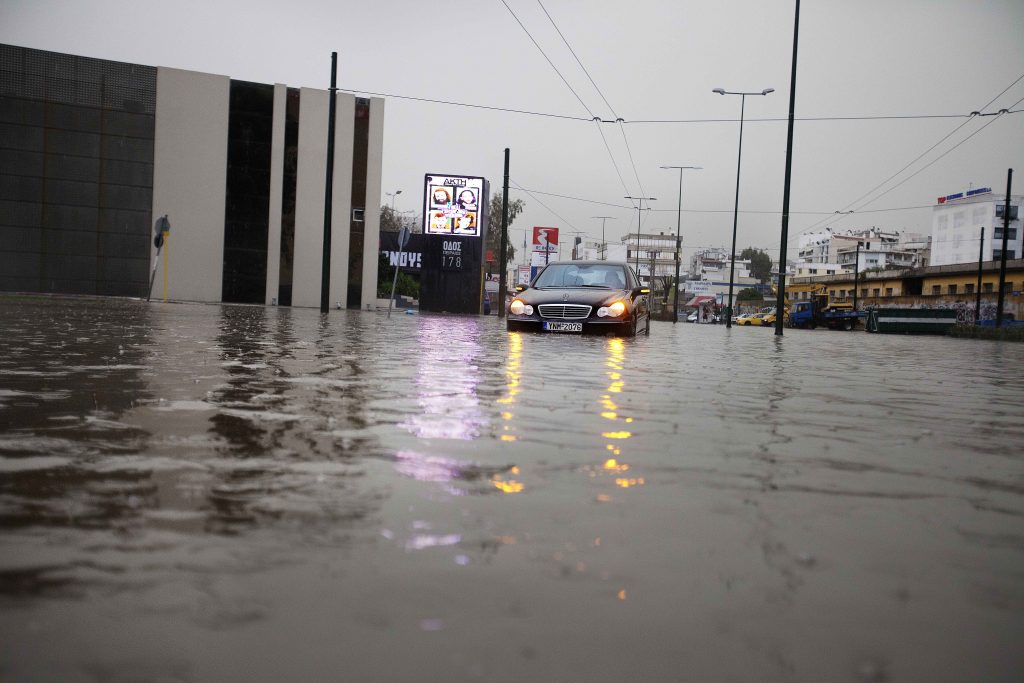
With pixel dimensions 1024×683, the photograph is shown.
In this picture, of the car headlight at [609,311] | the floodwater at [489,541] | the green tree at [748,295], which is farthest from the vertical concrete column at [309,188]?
the green tree at [748,295]

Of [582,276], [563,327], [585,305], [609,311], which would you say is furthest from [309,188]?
[609,311]

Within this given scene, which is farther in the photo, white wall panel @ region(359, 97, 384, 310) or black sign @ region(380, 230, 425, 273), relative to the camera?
black sign @ region(380, 230, 425, 273)

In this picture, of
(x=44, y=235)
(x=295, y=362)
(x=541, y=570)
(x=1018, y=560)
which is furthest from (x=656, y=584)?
(x=44, y=235)

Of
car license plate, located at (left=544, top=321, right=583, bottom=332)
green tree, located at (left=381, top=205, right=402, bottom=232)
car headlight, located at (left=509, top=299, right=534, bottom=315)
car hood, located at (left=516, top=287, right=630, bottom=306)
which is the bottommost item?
car license plate, located at (left=544, top=321, right=583, bottom=332)

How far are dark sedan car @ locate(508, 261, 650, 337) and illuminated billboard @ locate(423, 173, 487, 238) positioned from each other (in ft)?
78.0

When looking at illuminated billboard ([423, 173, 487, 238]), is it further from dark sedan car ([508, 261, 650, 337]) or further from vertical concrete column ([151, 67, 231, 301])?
dark sedan car ([508, 261, 650, 337])

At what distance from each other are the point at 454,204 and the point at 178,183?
37.0 feet

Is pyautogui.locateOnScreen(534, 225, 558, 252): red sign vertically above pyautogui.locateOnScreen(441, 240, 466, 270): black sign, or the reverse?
pyautogui.locateOnScreen(534, 225, 558, 252): red sign

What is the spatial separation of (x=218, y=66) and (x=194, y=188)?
192 inches

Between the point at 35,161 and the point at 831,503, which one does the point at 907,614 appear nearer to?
the point at 831,503

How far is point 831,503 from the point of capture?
2949 mm

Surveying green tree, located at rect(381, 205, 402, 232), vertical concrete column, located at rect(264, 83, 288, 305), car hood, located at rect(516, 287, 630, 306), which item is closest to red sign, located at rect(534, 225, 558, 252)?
vertical concrete column, located at rect(264, 83, 288, 305)

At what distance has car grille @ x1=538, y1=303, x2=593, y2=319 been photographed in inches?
623

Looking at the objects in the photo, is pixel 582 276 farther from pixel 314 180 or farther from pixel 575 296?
pixel 314 180
